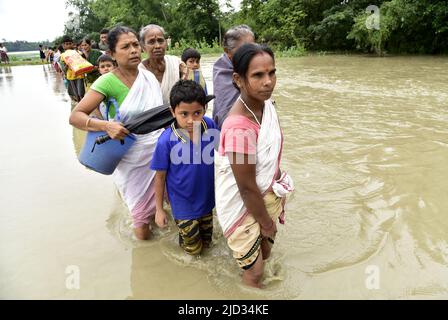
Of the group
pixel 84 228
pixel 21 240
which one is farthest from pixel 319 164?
pixel 21 240

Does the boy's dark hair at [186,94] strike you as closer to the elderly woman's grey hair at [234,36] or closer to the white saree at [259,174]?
the white saree at [259,174]

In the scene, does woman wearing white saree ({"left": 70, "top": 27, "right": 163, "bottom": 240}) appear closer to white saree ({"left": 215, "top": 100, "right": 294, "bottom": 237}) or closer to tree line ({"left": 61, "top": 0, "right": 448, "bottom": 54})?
white saree ({"left": 215, "top": 100, "right": 294, "bottom": 237})

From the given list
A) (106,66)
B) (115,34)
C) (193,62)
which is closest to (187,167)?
(115,34)

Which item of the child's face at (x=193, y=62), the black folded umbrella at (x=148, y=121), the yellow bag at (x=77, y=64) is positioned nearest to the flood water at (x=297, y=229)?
the black folded umbrella at (x=148, y=121)

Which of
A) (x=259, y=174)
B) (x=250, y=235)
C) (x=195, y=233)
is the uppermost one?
(x=259, y=174)

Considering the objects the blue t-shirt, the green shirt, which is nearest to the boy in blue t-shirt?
the blue t-shirt

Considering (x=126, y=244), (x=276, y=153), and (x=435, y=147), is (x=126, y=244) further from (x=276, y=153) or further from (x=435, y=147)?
(x=435, y=147)

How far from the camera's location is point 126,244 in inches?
114

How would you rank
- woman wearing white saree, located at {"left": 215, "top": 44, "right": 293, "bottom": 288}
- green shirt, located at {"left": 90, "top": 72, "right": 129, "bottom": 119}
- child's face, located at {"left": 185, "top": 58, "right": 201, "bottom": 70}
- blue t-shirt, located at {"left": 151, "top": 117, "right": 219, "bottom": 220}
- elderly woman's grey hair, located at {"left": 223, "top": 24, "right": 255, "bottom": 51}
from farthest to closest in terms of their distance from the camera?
child's face, located at {"left": 185, "top": 58, "right": 201, "bottom": 70} < elderly woman's grey hair, located at {"left": 223, "top": 24, "right": 255, "bottom": 51} < green shirt, located at {"left": 90, "top": 72, "right": 129, "bottom": 119} < blue t-shirt, located at {"left": 151, "top": 117, "right": 219, "bottom": 220} < woman wearing white saree, located at {"left": 215, "top": 44, "right": 293, "bottom": 288}

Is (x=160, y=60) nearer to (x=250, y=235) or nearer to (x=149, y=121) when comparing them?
(x=149, y=121)

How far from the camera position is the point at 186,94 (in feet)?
7.11

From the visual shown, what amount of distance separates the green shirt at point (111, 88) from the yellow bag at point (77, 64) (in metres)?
3.20

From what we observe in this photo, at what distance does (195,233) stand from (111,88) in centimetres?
116

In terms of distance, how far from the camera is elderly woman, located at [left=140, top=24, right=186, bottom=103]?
2.96 meters
